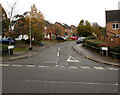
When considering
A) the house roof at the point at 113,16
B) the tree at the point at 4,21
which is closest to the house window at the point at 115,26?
the house roof at the point at 113,16

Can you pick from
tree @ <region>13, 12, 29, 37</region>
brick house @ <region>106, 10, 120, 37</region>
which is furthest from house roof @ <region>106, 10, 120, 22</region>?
tree @ <region>13, 12, 29, 37</region>

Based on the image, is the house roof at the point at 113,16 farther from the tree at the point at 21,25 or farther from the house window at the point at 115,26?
the tree at the point at 21,25

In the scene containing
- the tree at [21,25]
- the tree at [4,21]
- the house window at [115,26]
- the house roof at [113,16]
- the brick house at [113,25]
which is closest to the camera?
the tree at [4,21]

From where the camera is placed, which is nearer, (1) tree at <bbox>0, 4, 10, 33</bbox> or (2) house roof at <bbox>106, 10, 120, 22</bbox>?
(1) tree at <bbox>0, 4, 10, 33</bbox>

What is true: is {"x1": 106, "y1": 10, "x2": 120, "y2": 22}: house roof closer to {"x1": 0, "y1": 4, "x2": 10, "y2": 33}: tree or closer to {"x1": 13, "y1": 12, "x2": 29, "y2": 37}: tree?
{"x1": 13, "y1": 12, "x2": 29, "y2": 37}: tree

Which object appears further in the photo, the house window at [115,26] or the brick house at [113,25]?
the house window at [115,26]

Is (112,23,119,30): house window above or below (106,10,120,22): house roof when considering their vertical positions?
below

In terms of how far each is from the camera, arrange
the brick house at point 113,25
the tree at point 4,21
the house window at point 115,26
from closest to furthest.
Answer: the tree at point 4,21, the brick house at point 113,25, the house window at point 115,26

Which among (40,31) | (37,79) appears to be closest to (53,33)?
(40,31)

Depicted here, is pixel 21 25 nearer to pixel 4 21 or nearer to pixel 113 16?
pixel 4 21

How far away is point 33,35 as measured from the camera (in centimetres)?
2744

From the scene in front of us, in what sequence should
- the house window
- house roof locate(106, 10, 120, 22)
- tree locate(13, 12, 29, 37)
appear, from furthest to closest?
house roof locate(106, 10, 120, 22), the house window, tree locate(13, 12, 29, 37)

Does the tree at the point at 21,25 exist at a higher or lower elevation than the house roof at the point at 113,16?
lower

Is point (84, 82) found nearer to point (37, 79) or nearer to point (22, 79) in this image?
point (37, 79)
